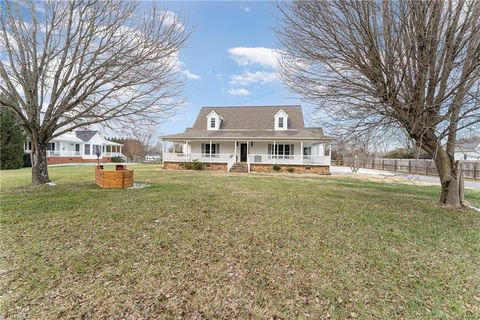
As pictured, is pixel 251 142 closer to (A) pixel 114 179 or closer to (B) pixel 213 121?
(B) pixel 213 121

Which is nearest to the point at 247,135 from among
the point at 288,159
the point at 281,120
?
the point at 281,120

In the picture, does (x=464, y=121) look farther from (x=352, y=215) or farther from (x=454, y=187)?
(x=352, y=215)

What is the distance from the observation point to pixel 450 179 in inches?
297

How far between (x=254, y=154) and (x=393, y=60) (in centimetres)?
1610

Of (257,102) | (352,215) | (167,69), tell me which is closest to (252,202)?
(352,215)

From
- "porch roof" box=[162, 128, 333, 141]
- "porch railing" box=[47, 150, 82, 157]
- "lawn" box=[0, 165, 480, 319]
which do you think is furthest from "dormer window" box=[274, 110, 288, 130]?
"porch railing" box=[47, 150, 82, 157]

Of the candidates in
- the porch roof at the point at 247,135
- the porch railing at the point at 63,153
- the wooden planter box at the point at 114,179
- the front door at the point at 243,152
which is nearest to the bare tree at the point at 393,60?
the wooden planter box at the point at 114,179

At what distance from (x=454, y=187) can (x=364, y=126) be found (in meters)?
3.48

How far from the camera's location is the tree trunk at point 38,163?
30.3 ft

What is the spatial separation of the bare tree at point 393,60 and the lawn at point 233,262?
278 centimetres

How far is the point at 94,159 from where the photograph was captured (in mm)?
36062

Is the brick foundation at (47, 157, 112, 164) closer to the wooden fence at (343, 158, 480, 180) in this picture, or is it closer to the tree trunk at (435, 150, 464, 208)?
the wooden fence at (343, 158, 480, 180)

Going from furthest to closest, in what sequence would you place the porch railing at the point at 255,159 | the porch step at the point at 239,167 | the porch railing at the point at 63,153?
the porch railing at the point at 63,153
the porch step at the point at 239,167
the porch railing at the point at 255,159

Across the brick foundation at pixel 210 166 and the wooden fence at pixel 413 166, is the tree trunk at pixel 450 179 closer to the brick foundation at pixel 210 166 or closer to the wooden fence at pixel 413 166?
the wooden fence at pixel 413 166
